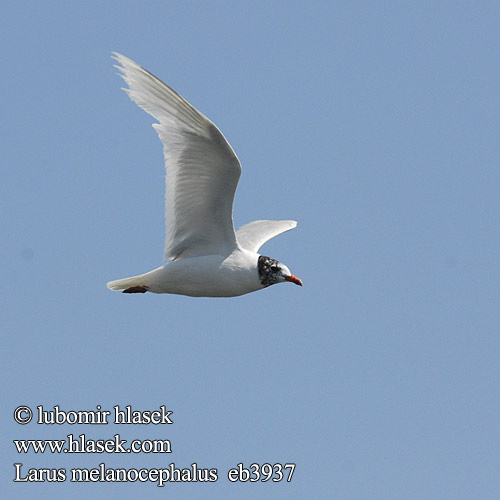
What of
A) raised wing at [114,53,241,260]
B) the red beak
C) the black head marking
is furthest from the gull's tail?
the red beak

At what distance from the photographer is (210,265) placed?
1593 centimetres

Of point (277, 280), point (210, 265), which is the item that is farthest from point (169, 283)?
point (277, 280)

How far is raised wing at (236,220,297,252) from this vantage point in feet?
61.4

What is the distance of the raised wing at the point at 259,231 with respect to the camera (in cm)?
1872

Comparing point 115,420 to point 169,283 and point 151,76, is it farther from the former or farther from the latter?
point 151,76

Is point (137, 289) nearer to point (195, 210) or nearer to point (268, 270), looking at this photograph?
point (195, 210)

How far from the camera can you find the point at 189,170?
15.3m

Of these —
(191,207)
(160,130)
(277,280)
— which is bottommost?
(277,280)

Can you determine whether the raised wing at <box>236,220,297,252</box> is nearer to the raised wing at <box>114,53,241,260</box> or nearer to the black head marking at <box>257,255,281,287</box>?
the black head marking at <box>257,255,281,287</box>

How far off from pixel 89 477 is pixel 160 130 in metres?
5.25

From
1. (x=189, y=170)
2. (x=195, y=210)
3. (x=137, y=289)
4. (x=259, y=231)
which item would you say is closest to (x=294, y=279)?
(x=195, y=210)

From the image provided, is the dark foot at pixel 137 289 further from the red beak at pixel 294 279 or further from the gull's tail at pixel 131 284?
the red beak at pixel 294 279

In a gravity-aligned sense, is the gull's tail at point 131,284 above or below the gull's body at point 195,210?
below

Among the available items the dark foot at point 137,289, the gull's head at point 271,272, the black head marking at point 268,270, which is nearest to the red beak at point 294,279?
the gull's head at point 271,272
